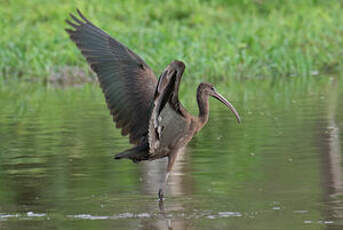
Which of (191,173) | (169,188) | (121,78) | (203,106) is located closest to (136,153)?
(169,188)

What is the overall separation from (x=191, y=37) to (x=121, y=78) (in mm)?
12958

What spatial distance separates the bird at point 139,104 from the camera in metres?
9.48

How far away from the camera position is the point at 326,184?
32.0 ft

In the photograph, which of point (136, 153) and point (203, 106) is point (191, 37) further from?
point (136, 153)

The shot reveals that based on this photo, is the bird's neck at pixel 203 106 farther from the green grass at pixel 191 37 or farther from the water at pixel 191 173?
the green grass at pixel 191 37

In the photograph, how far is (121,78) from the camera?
33.9 feet

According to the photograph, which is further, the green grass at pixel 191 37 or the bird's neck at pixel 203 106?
the green grass at pixel 191 37

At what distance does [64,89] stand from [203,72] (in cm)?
268

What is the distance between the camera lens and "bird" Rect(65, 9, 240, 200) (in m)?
9.48

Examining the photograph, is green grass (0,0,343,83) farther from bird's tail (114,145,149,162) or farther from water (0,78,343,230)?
bird's tail (114,145,149,162)

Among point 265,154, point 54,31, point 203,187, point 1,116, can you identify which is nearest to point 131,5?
point 54,31

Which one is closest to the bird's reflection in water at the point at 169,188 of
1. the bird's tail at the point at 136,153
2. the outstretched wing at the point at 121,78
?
the bird's tail at the point at 136,153

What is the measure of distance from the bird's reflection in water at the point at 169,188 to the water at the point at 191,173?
11 mm

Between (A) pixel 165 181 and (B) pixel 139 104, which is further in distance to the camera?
(B) pixel 139 104
